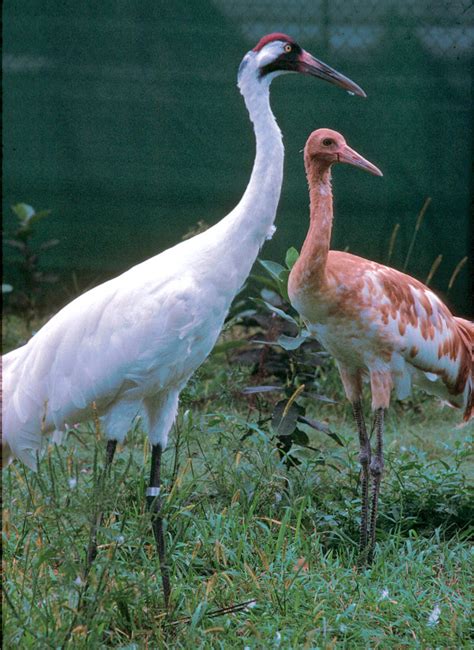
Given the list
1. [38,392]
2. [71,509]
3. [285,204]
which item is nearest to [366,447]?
[38,392]

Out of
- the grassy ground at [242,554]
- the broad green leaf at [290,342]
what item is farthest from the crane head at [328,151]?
the grassy ground at [242,554]

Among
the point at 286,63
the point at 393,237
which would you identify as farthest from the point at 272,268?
the point at 393,237

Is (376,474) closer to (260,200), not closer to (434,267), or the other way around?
(260,200)

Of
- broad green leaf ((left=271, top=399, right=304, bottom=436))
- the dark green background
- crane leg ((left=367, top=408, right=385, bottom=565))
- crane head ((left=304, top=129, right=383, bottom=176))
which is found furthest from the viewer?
the dark green background

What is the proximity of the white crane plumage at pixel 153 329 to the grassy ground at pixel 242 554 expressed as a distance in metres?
0.20

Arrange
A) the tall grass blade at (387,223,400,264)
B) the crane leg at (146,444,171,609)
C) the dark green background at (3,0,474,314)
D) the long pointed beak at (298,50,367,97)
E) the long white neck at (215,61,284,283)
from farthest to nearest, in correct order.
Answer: the dark green background at (3,0,474,314), the tall grass blade at (387,223,400,264), the long pointed beak at (298,50,367,97), the long white neck at (215,61,284,283), the crane leg at (146,444,171,609)

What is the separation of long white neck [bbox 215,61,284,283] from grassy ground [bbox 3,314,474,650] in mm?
797

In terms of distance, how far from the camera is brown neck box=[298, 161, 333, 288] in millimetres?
3939

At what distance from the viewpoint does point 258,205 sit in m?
3.45

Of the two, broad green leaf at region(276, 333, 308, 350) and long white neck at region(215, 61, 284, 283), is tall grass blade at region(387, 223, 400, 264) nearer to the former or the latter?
broad green leaf at region(276, 333, 308, 350)

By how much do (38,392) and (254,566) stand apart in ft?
3.39

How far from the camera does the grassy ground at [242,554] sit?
9.53 ft

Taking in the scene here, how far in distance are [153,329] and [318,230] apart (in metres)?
0.96

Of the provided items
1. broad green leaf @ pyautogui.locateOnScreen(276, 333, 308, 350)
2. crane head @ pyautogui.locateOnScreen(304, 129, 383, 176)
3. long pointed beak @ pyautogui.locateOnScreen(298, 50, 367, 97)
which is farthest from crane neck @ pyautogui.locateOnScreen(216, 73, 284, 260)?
broad green leaf @ pyautogui.locateOnScreen(276, 333, 308, 350)
